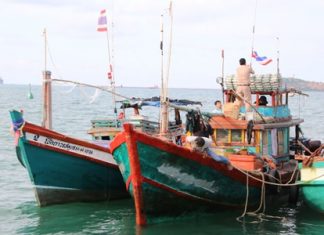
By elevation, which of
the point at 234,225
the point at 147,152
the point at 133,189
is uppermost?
the point at 147,152

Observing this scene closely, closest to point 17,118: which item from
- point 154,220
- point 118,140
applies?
point 118,140

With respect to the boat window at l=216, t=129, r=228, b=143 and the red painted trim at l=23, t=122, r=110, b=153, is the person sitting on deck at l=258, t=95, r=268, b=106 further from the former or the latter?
the red painted trim at l=23, t=122, r=110, b=153

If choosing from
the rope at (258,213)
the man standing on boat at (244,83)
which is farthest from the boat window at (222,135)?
the rope at (258,213)

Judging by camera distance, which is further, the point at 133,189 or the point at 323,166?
the point at 323,166

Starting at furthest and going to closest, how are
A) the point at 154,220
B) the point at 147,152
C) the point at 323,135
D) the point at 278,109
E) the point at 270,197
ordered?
the point at 323,135, the point at 278,109, the point at 270,197, the point at 154,220, the point at 147,152

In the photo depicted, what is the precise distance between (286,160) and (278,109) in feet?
4.85

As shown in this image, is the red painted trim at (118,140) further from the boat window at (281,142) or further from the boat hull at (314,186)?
the boat window at (281,142)

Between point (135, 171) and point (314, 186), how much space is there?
443cm

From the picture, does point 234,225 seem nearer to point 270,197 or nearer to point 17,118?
point 270,197

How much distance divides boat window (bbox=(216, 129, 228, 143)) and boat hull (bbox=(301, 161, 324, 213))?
7.22ft

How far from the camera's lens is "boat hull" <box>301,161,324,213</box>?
1502 centimetres

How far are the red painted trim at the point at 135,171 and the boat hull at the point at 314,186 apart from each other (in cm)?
399

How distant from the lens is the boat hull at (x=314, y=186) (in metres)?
15.0

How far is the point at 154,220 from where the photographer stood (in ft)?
47.1
